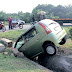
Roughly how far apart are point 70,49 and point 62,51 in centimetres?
50

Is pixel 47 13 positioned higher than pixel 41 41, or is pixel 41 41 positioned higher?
pixel 47 13

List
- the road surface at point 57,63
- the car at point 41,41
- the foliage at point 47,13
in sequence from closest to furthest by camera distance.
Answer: the road surface at point 57,63 → the car at point 41,41 → the foliage at point 47,13

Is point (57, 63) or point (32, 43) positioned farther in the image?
point (32, 43)

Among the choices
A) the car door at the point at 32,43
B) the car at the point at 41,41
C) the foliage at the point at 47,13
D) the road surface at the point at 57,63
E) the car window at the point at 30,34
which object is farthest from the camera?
the foliage at the point at 47,13

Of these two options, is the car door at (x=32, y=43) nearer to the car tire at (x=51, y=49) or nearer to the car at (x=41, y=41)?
the car at (x=41, y=41)

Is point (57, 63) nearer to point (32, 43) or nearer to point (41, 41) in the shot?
point (41, 41)

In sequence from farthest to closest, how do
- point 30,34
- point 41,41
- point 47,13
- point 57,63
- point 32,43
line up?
point 47,13 → point 30,34 → point 32,43 → point 41,41 → point 57,63

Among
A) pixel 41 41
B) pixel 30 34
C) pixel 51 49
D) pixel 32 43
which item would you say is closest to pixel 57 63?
pixel 51 49

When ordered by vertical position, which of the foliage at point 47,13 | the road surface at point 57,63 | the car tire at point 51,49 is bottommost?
the road surface at point 57,63

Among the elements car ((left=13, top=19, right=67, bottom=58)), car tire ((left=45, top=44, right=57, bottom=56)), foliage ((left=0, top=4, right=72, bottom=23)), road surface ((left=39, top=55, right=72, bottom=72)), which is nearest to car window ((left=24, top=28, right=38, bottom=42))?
car ((left=13, top=19, right=67, bottom=58))

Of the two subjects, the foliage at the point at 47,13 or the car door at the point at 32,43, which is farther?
the foliage at the point at 47,13

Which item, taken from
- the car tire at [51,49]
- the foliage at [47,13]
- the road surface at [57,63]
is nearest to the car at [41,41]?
the car tire at [51,49]

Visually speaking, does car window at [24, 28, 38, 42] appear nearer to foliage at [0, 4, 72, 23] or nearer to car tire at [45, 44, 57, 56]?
car tire at [45, 44, 57, 56]

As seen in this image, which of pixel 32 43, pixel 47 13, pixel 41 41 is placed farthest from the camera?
pixel 47 13
